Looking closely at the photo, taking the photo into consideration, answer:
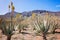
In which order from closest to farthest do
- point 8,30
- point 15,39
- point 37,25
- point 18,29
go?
point 8,30 < point 37,25 < point 15,39 < point 18,29

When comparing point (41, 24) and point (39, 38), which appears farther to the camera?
point (39, 38)

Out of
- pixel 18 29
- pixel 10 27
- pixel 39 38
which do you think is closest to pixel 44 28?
pixel 39 38

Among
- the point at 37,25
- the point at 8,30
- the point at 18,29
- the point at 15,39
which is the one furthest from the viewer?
the point at 18,29

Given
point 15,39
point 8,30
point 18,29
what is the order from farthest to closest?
point 18,29 < point 15,39 < point 8,30

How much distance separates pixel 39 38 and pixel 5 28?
12.2ft

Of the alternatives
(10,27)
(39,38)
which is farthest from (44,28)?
(10,27)

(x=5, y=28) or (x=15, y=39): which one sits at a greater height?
(x=5, y=28)

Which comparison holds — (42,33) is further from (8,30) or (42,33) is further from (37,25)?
(8,30)

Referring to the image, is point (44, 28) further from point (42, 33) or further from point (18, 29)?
point (18, 29)

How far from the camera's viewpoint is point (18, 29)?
25.4 meters

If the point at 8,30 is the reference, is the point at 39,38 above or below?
below

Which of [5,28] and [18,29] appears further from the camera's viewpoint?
[18,29]

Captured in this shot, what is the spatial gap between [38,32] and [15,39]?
323 centimetres

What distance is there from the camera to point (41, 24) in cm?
1434
